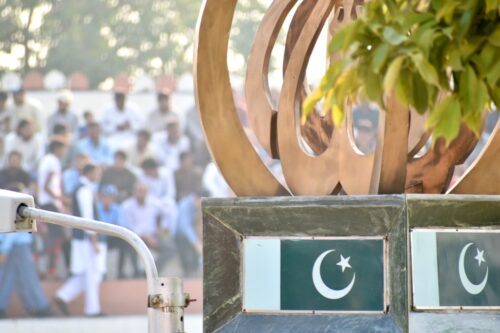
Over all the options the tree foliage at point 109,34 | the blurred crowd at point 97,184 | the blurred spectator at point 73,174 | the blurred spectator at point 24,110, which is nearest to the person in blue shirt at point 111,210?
the blurred crowd at point 97,184

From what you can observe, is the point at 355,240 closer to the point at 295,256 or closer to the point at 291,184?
the point at 295,256

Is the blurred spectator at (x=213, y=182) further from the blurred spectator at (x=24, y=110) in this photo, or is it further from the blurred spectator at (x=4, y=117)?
the blurred spectator at (x=4, y=117)

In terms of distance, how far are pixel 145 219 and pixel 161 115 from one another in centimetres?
137

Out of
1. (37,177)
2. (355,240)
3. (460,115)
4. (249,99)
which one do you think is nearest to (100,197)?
(37,177)

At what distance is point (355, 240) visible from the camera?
475 centimetres

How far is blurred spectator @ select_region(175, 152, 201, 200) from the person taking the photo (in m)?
15.4

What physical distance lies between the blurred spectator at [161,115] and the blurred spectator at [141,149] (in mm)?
132

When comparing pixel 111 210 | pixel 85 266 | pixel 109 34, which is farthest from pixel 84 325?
pixel 109 34

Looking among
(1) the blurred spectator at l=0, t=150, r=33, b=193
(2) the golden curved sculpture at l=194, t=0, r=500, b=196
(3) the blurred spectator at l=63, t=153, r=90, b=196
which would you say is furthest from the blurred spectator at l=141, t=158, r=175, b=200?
(2) the golden curved sculpture at l=194, t=0, r=500, b=196

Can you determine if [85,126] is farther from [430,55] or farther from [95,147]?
[430,55]

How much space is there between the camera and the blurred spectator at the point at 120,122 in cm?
1534

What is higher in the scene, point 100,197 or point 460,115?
point 100,197

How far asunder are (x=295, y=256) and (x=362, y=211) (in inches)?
12.0

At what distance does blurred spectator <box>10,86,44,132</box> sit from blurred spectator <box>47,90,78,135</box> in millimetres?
138
